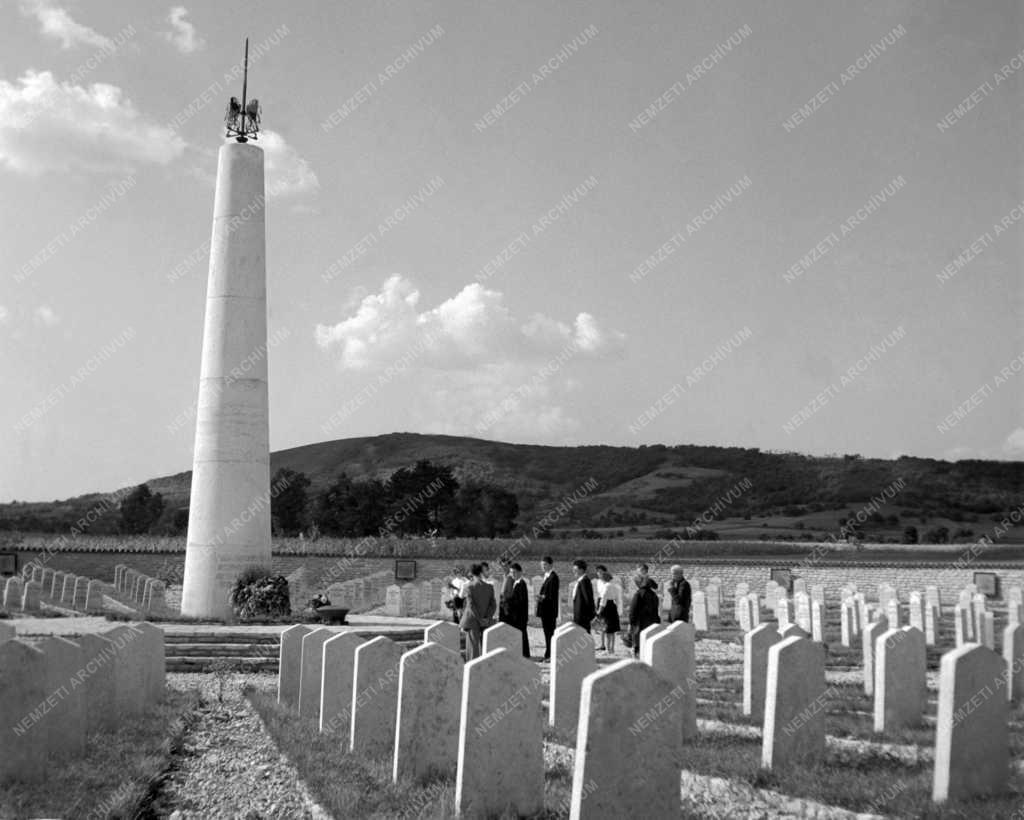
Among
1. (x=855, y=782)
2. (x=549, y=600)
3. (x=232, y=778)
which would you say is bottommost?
(x=232, y=778)

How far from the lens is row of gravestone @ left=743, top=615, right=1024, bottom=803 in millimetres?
6078

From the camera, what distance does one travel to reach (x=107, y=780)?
7059mm

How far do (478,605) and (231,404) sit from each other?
10.5 meters

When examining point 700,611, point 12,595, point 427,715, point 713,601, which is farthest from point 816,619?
point 12,595

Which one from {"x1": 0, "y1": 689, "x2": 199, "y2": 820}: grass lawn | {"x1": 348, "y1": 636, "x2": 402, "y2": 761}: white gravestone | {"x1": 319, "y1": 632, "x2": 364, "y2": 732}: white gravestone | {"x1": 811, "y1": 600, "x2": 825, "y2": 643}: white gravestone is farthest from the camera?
{"x1": 811, "y1": 600, "x2": 825, "y2": 643}: white gravestone

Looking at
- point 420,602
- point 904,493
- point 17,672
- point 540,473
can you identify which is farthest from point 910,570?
point 540,473

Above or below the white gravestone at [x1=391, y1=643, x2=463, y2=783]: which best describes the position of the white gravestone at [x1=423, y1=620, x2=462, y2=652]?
above

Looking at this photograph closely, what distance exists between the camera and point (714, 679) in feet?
41.6

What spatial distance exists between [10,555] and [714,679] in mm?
30750

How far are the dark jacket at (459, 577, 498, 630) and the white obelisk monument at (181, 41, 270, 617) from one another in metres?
10.0

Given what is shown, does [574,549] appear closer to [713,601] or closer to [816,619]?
[713,601]

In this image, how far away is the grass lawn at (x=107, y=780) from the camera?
625cm

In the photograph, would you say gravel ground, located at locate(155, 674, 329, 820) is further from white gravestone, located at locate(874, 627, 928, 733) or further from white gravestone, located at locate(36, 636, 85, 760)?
white gravestone, located at locate(874, 627, 928, 733)

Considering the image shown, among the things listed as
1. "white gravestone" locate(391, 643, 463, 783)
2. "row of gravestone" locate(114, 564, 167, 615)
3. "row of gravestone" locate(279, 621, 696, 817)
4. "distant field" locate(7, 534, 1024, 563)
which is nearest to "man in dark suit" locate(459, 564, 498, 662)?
"row of gravestone" locate(279, 621, 696, 817)
